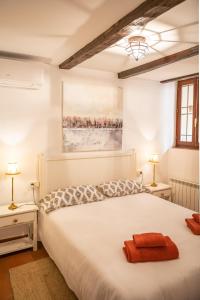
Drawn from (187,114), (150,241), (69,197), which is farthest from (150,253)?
(187,114)

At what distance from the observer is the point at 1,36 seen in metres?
2.21

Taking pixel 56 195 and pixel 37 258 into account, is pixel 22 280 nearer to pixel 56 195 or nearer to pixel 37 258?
pixel 37 258

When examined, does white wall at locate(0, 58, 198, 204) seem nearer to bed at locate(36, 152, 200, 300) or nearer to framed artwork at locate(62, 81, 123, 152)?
framed artwork at locate(62, 81, 123, 152)

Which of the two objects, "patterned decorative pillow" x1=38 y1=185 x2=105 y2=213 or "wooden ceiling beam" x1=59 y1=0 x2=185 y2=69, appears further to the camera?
"patterned decorative pillow" x1=38 y1=185 x2=105 y2=213

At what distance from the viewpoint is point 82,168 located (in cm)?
343

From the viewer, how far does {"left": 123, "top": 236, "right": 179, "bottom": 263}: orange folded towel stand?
1738mm

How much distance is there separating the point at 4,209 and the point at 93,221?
1.12 m

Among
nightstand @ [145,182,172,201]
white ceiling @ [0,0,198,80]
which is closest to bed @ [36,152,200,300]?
nightstand @ [145,182,172,201]

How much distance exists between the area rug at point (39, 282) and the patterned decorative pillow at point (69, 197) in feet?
2.00

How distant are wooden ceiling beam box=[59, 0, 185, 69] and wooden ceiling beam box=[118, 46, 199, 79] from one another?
3.10ft

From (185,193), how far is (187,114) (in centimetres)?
139

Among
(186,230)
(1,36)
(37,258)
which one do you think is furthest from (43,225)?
(1,36)

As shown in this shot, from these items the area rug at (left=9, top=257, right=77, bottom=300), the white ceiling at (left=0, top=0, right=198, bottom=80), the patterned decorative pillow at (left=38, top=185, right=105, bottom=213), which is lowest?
the area rug at (left=9, top=257, right=77, bottom=300)

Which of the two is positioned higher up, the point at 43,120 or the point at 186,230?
the point at 43,120
